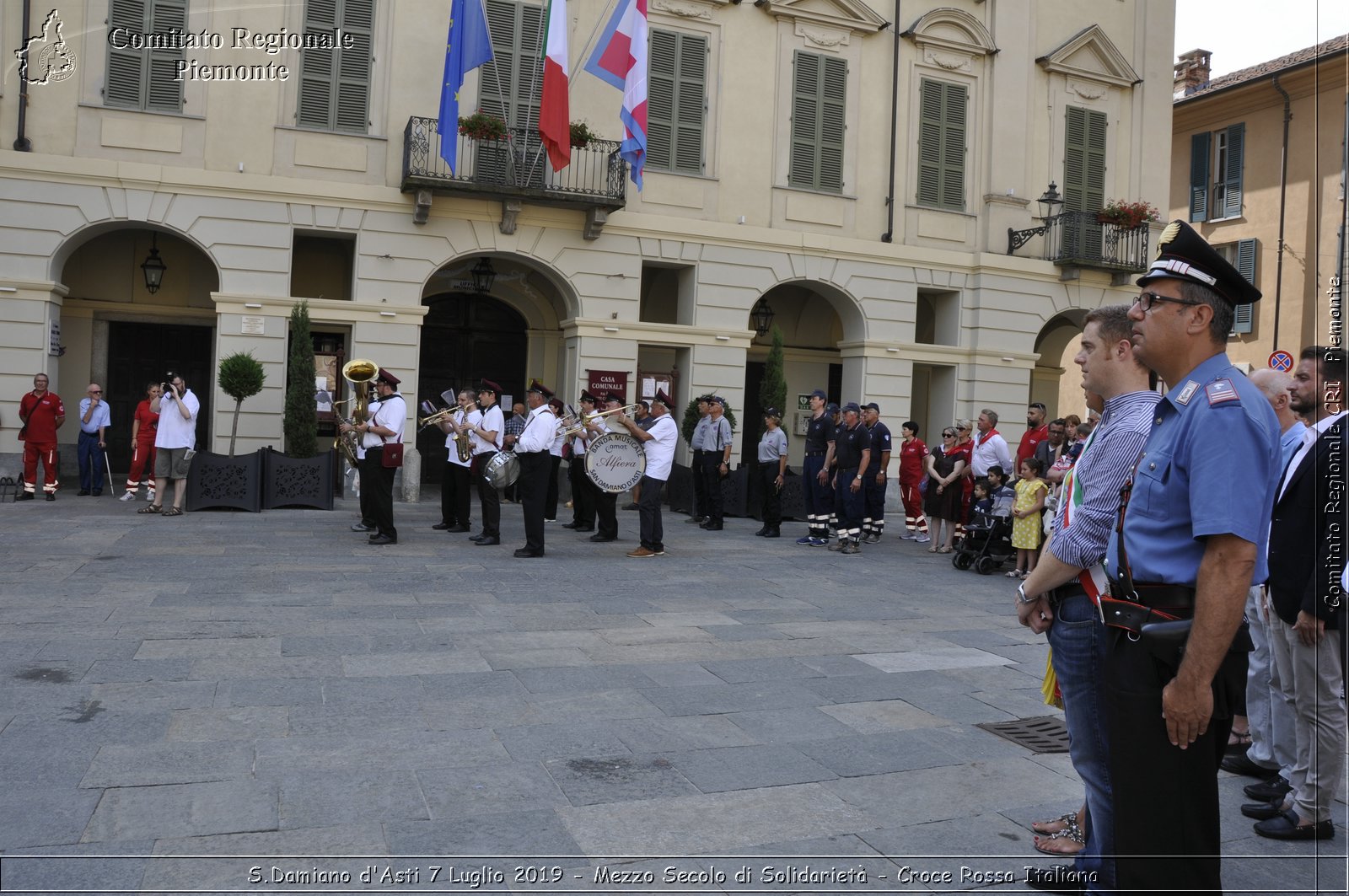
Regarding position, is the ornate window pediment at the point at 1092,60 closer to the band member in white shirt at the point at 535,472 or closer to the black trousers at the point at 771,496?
the black trousers at the point at 771,496

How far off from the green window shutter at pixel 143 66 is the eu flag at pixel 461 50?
4184 mm

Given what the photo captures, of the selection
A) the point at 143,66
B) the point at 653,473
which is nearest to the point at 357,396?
the point at 653,473

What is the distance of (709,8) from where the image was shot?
20.3 metres

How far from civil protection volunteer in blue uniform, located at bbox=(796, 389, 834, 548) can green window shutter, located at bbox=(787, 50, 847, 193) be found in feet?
24.3

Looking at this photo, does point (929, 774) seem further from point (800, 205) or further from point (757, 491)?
point (800, 205)

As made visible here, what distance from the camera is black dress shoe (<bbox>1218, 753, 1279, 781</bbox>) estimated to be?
17.1ft

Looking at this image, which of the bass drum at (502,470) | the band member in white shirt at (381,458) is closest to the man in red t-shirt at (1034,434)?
the bass drum at (502,470)

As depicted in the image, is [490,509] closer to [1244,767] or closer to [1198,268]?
[1244,767]

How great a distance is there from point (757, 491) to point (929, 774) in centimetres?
1320

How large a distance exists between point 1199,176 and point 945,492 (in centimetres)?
2132

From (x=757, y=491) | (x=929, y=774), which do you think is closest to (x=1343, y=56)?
(x=929, y=774)

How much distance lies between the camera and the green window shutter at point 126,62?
56.5 feet

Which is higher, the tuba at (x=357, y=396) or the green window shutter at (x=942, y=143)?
the green window shutter at (x=942, y=143)

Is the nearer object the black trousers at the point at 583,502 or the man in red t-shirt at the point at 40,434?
the black trousers at the point at 583,502
